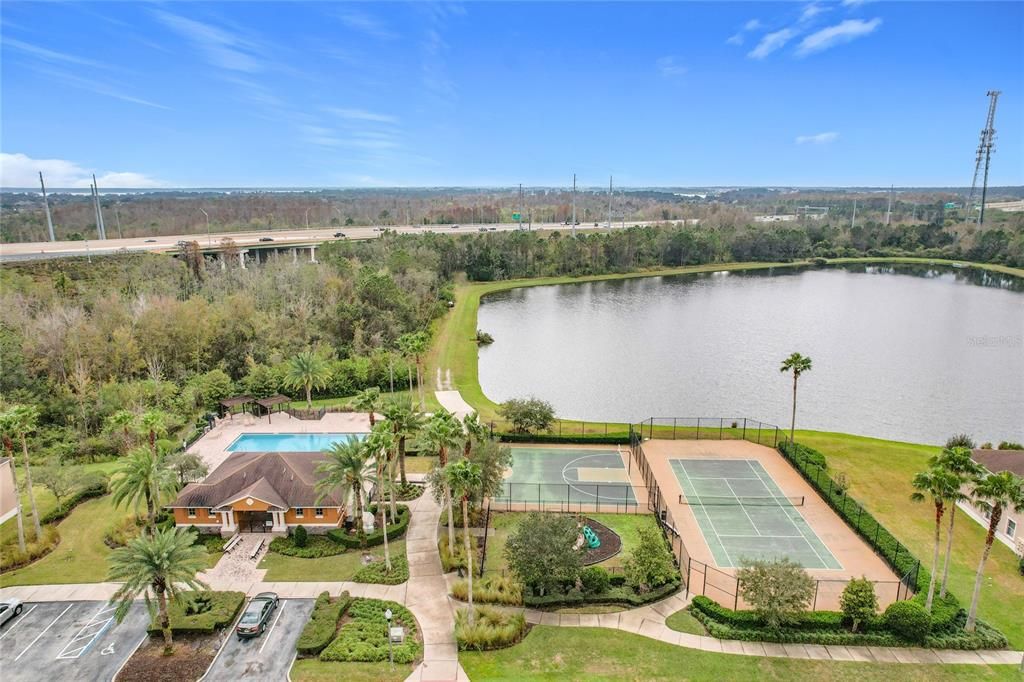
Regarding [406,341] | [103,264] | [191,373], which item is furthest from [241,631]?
[103,264]

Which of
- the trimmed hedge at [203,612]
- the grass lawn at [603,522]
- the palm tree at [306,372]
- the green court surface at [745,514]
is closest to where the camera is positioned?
the trimmed hedge at [203,612]

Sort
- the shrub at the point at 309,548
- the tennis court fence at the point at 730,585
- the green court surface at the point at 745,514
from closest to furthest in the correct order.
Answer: the tennis court fence at the point at 730,585 < the shrub at the point at 309,548 < the green court surface at the point at 745,514

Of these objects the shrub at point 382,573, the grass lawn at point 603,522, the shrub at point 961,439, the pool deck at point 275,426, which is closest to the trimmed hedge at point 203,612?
the shrub at point 382,573

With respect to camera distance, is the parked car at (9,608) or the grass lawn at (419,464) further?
the grass lawn at (419,464)

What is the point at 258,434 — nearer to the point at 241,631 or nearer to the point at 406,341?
the point at 406,341

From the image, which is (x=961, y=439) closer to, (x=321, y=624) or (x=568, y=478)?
(x=568, y=478)

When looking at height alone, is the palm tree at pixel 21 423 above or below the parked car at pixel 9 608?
above

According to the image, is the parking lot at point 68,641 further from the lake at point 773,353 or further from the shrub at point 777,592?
the lake at point 773,353

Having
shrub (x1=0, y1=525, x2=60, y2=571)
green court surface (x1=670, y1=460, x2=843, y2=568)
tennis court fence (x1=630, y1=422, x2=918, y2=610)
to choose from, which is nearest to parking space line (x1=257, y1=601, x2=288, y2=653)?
shrub (x1=0, y1=525, x2=60, y2=571)
